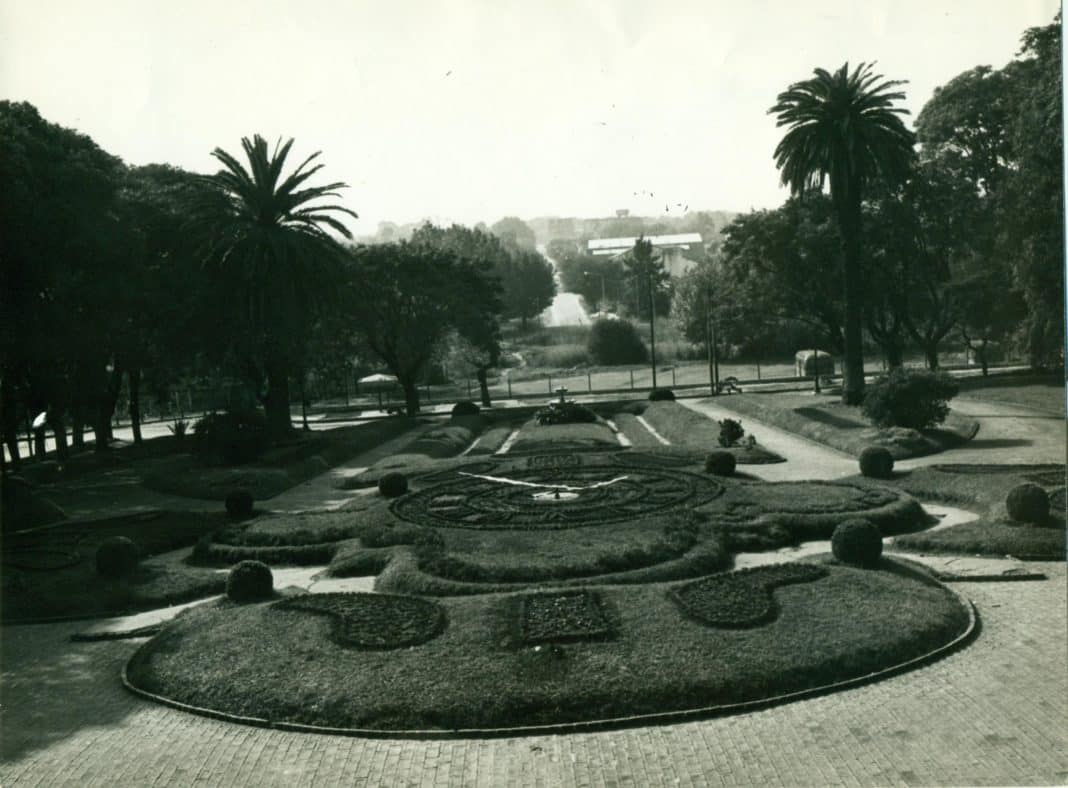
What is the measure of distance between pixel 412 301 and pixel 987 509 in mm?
27196

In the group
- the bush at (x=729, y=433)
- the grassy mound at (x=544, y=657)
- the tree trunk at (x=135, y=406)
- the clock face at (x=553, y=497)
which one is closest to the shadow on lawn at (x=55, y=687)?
the grassy mound at (x=544, y=657)

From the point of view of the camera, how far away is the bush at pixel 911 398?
1213 inches

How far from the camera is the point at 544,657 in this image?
1480cm

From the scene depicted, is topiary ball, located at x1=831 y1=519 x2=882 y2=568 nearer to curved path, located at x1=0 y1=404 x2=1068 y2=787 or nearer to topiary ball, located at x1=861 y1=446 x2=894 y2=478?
curved path, located at x1=0 y1=404 x2=1068 y2=787

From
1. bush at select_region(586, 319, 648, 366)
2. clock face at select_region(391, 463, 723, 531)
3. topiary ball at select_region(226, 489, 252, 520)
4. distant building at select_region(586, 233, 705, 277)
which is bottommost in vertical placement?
clock face at select_region(391, 463, 723, 531)

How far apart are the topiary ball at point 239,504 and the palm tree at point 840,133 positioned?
1729cm

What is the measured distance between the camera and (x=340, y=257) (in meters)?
33.4

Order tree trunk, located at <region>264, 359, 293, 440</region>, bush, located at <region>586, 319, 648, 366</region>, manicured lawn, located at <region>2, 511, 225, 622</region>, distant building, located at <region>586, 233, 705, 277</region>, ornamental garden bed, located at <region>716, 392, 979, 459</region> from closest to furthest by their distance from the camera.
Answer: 1. manicured lawn, located at <region>2, 511, 225, 622</region>
2. ornamental garden bed, located at <region>716, 392, 979, 459</region>
3. tree trunk, located at <region>264, 359, 293, 440</region>
4. bush, located at <region>586, 319, 648, 366</region>
5. distant building, located at <region>586, 233, 705, 277</region>

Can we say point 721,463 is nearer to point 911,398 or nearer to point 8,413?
point 911,398

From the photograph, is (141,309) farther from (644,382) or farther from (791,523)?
(644,382)

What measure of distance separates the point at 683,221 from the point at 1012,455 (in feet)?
360

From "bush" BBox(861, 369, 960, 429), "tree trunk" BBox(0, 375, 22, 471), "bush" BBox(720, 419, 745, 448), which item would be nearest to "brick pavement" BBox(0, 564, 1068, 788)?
"tree trunk" BBox(0, 375, 22, 471)

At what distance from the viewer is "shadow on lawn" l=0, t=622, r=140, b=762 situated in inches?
554

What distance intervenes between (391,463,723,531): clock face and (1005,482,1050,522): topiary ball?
6.51 meters
